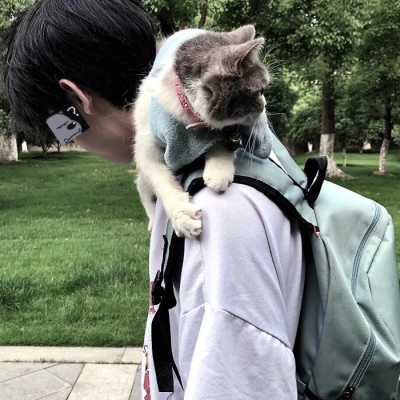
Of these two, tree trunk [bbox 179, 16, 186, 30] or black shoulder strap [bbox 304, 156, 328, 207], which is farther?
tree trunk [bbox 179, 16, 186, 30]

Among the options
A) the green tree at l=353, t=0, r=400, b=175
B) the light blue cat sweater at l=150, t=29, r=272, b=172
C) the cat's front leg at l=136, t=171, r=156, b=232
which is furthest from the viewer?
the green tree at l=353, t=0, r=400, b=175

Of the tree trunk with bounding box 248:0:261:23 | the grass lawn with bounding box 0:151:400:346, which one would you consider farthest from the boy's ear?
the tree trunk with bounding box 248:0:261:23

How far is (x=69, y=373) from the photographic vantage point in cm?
317

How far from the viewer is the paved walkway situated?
2943mm

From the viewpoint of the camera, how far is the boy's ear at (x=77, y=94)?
1225 millimetres

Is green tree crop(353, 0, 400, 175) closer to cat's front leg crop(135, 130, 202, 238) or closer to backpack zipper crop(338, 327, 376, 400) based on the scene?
cat's front leg crop(135, 130, 202, 238)

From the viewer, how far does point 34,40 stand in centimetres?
121

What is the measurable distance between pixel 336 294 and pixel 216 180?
1.01 feet

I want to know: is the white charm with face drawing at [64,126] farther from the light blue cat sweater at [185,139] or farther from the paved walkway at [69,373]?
the paved walkway at [69,373]

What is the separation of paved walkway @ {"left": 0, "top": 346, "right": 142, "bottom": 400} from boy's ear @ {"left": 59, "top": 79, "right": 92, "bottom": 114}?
225cm

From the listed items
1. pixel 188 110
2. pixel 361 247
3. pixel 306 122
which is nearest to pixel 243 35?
pixel 188 110

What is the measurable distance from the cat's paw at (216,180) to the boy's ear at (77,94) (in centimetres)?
52

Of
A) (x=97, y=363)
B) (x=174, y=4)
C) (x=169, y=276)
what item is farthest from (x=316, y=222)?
(x=174, y=4)

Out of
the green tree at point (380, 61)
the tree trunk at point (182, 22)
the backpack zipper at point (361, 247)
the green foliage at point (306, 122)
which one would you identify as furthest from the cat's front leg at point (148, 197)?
the green foliage at point (306, 122)
